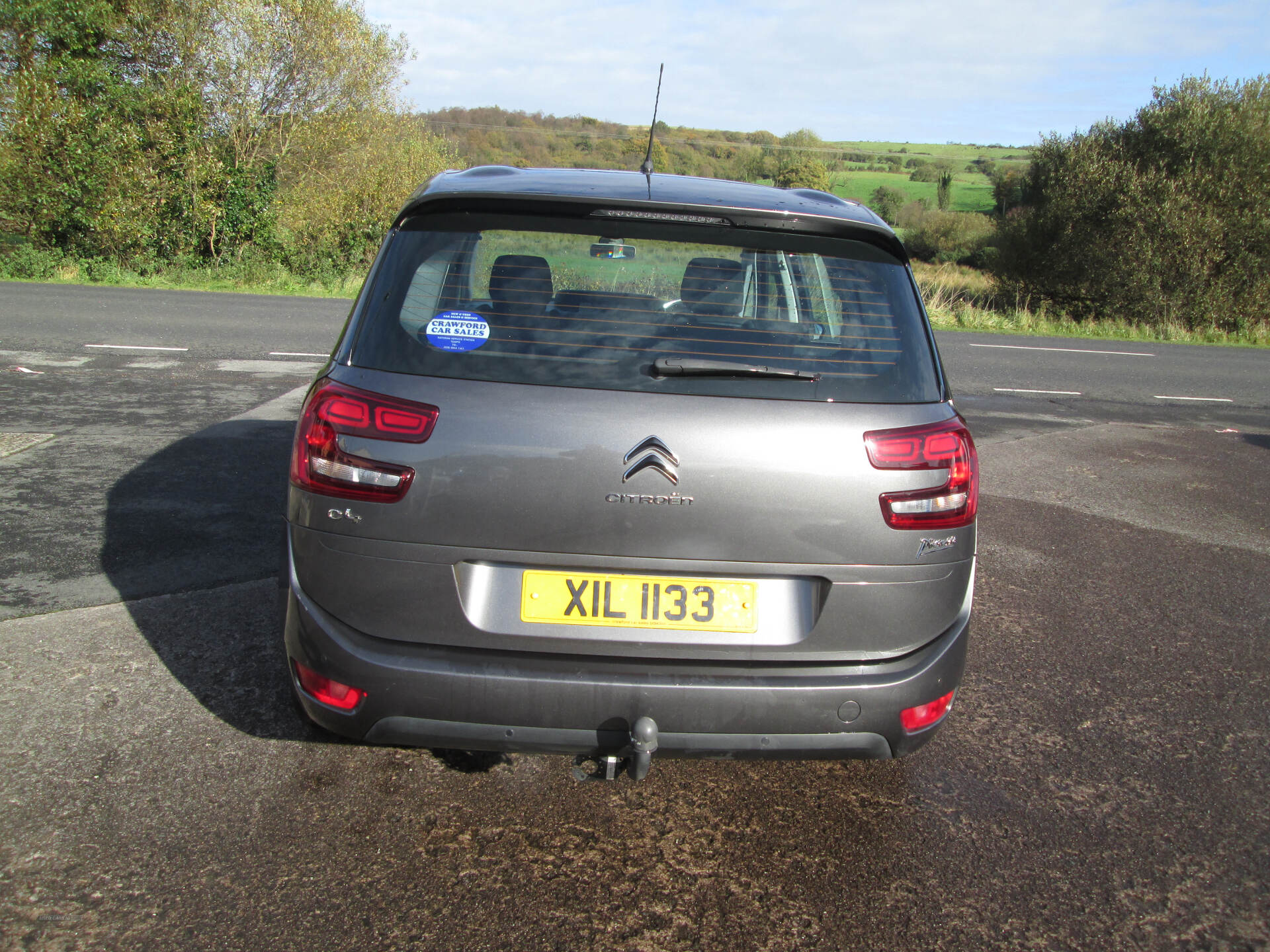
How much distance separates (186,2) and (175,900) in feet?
88.4

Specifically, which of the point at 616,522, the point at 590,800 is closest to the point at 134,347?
the point at 590,800

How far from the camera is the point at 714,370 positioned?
2.34 m

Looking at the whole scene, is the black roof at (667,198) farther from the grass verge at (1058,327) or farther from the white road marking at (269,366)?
the grass verge at (1058,327)

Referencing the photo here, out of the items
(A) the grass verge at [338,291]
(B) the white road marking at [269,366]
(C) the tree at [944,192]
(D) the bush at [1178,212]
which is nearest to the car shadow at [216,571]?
(B) the white road marking at [269,366]

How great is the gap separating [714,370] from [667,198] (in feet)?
1.82

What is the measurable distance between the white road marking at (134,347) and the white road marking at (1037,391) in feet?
32.0

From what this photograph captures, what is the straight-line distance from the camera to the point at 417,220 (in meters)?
2.53

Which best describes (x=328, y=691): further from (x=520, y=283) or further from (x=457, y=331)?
(x=520, y=283)

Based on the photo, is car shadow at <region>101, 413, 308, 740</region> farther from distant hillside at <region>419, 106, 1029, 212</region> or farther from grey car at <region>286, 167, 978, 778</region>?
distant hillside at <region>419, 106, 1029, 212</region>

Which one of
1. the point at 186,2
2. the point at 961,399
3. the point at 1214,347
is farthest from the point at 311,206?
the point at 1214,347

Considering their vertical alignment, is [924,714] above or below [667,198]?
below

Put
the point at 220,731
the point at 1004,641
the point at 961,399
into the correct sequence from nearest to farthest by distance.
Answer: the point at 220,731 < the point at 1004,641 < the point at 961,399

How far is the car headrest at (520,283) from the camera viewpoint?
8.07 ft

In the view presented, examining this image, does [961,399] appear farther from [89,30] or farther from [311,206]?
[89,30]
